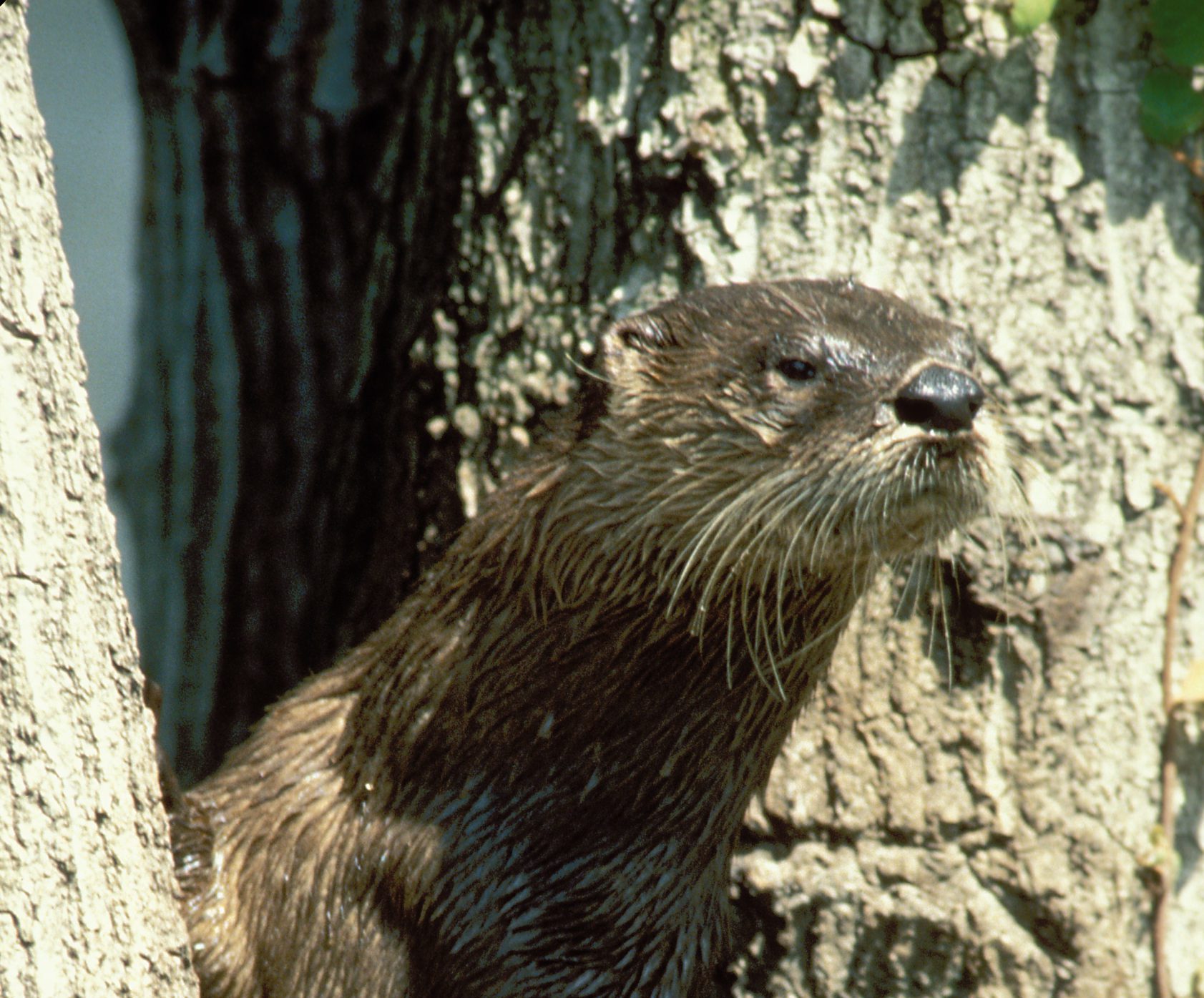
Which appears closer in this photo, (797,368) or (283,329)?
(797,368)

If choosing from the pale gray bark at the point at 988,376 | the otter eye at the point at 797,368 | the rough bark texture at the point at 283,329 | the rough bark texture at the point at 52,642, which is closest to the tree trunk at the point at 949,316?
the pale gray bark at the point at 988,376

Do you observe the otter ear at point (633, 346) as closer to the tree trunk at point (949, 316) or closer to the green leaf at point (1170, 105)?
the tree trunk at point (949, 316)

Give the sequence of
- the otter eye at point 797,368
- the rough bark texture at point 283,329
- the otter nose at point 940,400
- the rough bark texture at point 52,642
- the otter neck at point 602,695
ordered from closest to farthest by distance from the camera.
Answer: the rough bark texture at point 52,642 < the otter nose at point 940,400 < the otter eye at point 797,368 < the otter neck at point 602,695 < the rough bark texture at point 283,329

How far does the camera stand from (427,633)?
2.35 metres

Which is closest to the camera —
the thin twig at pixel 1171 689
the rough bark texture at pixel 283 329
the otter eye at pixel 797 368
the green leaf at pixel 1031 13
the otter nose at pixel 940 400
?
the otter nose at pixel 940 400

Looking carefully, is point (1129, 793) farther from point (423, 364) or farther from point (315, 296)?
point (315, 296)

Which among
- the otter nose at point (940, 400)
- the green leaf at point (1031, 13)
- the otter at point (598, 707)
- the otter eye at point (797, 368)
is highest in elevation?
the green leaf at point (1031, 13)

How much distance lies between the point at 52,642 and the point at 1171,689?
75.6 inches

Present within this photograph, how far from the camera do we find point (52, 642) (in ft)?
5.69

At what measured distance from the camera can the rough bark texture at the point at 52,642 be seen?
170 cm

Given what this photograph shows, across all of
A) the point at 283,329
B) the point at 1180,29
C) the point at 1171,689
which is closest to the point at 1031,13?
the point at 1180,29

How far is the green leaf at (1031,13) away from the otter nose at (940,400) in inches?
34.3

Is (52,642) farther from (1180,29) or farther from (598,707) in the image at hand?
(1180,29)

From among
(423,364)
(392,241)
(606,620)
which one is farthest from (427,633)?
(392,241)
